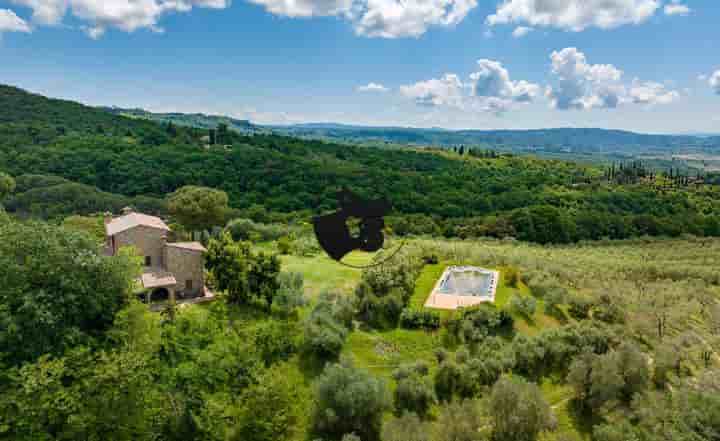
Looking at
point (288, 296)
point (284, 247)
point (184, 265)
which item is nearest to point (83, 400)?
point (288, 296)

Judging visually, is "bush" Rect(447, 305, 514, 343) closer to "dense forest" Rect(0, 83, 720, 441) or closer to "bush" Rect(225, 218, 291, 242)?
"dense forest" Rect(0, 83, 720, 441)

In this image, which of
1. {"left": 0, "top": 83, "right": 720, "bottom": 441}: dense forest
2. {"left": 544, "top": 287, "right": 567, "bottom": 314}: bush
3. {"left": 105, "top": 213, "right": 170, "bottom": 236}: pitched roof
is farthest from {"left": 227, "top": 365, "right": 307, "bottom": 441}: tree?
{"left": 544, "top": 287, "right": 567, "bottom": 314}: bush

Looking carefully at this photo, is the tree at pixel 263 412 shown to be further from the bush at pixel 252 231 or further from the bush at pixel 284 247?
the bush at pixel 252 231

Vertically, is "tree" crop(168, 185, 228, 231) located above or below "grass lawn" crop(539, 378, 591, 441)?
above

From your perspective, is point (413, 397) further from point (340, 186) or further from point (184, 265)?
point (340, 186)

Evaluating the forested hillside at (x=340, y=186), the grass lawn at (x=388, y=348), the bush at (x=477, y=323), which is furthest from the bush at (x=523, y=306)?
the forested hillside at (x=340, y=186)

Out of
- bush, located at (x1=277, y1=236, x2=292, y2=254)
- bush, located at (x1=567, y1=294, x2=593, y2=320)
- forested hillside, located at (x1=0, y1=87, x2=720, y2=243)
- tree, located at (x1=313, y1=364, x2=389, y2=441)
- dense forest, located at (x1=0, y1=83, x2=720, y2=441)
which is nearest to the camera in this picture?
dense forest, located at (x1=0, y1=83, x2=720, y2=441)
